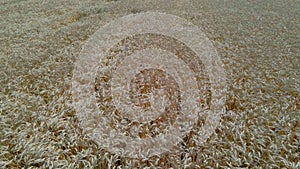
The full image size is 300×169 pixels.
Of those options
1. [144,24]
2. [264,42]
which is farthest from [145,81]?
[144,24]

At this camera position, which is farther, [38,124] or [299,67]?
[299,67]

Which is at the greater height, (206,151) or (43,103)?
(43,103)

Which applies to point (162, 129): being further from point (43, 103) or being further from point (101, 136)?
point (43, 103)

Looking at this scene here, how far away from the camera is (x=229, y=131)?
17.7ft

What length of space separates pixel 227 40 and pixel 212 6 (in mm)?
11275

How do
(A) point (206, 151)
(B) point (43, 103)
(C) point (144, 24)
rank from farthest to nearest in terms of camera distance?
(C) point (144, 24) → (B) point (43, 103) → (A) point (206, 151)

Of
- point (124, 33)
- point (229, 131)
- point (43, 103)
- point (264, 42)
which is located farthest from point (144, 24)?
point (229, 131)

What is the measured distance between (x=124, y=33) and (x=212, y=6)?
1214 centimetres

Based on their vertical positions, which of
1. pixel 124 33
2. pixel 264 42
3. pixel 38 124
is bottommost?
pixel 38 124

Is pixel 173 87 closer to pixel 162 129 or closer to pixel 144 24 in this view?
pixel 162 129

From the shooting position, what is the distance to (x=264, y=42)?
12023 mm

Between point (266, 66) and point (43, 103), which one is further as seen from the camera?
point (266, 66)

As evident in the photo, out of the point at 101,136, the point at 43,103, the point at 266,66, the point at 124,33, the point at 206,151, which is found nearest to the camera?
the point at 206,151

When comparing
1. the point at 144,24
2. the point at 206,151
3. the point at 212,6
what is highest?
the point at 212,6
